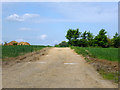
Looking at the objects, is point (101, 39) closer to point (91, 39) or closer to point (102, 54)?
point (91, 39)

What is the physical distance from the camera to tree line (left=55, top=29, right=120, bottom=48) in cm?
5531

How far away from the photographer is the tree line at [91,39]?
55.3 meters

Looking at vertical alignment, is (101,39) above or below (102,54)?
above

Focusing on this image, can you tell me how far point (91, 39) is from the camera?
59.3m

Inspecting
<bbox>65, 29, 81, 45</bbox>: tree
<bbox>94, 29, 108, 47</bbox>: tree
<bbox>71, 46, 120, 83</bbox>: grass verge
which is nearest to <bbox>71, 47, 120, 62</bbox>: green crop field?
<bbox>71, 46, 120, 83</bbox>: grass verge

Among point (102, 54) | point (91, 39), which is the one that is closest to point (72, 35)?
point (91, 39)

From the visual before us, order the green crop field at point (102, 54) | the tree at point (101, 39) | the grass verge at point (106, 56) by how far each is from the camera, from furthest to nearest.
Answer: the tree at point (101, 39), the green crop field at point (102, 54), the grass verge at point (106, 56)

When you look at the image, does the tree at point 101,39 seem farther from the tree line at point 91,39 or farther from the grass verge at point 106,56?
the grass verge at point 106,56

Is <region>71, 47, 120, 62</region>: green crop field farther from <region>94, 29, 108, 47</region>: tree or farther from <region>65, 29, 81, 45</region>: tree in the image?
<region>65, 29, 81, 45</region>: tree

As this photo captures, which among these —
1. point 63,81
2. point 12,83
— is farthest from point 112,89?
point 12,83

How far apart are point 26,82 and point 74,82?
2.05m

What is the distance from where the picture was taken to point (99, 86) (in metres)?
7.33

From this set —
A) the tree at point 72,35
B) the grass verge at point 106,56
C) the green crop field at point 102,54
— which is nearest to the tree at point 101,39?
the tree at point 72,35

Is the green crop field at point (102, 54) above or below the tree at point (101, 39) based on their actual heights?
below
